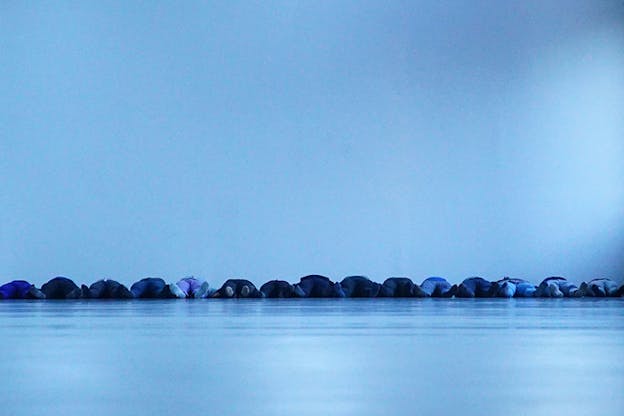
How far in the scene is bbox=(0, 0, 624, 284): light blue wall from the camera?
4.32 metres

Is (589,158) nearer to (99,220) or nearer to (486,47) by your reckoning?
(486,47)

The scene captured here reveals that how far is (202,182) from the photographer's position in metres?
4.37

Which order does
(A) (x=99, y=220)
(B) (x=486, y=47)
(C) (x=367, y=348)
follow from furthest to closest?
(B) (x=486, y=47) → (A) (x=99, y=220) → (C) (x=367, y=348)

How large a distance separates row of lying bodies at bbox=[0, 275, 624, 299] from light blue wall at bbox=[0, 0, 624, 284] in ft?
1.73

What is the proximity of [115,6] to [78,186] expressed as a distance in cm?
111

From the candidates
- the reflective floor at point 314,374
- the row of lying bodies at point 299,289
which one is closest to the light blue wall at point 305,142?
the row of lying bodies at point 299,289

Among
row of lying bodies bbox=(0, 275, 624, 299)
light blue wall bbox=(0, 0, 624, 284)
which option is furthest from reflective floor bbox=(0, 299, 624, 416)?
light blue wall bbox=(0, 0, 624, 284)

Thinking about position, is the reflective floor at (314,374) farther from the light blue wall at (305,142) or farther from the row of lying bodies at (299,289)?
the light blue wall at (305,142)

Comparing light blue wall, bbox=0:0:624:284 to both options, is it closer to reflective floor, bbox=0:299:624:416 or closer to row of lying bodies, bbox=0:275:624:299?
row of lying bodies, bbox=0:275:624:299

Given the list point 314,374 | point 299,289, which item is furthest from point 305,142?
point 314,374

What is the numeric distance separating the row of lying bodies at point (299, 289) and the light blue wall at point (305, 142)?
0.53 m

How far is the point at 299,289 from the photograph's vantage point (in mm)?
3740

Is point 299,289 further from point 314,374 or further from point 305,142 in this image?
point 314,374

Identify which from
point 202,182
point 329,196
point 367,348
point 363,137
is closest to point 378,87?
point 363,137
